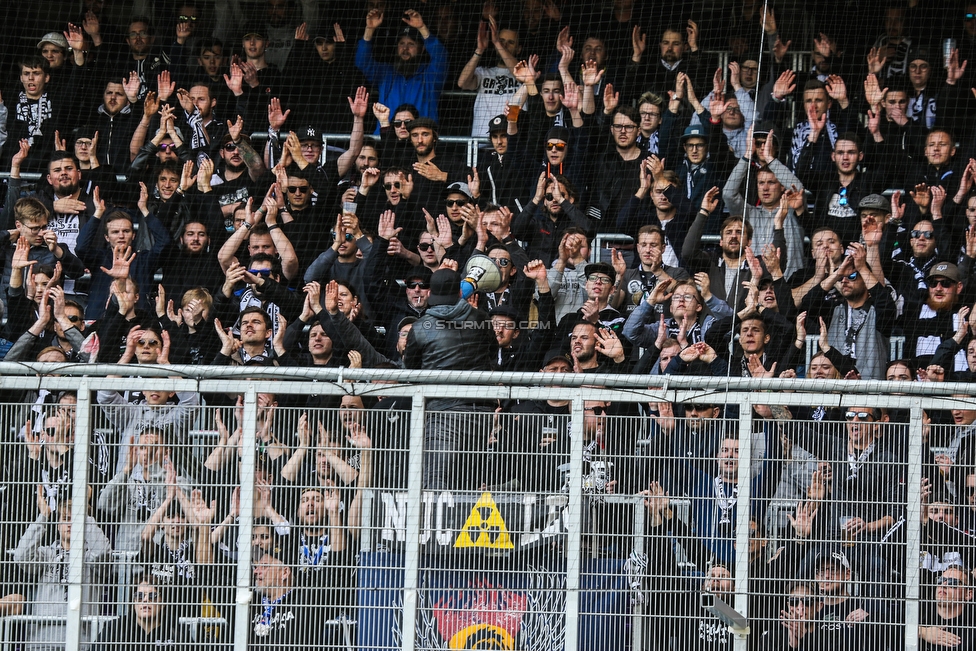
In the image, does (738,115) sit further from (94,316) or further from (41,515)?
(41,515)

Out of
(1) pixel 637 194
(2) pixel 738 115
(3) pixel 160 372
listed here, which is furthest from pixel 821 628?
(2) pixel 738 115

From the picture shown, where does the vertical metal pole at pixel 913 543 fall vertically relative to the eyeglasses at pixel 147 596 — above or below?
above

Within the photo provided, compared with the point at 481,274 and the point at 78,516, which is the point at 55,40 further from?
the point at 78,516

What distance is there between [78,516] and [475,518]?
166 centimetres

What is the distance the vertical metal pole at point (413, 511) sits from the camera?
15.7ft

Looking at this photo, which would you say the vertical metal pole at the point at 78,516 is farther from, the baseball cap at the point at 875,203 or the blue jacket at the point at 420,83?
the baseball cap at the point at 875,203

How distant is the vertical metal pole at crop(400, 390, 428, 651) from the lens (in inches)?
189

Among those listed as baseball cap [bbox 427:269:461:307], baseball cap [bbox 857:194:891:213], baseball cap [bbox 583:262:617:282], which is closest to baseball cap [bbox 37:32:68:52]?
baseball cap [bbox 427:269:461:307]

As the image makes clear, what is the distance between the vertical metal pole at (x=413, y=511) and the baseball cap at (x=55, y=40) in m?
5.31

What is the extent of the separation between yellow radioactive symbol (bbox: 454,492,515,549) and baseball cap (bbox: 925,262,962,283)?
13.3 ft

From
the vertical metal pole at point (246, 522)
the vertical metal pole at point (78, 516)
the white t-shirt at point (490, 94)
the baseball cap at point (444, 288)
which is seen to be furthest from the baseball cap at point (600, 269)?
the vertical metal pole at point (78, 516)

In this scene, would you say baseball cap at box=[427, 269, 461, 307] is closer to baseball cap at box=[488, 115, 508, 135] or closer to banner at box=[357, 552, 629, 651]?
baseball cap at box=[488, 115, 508, 135]

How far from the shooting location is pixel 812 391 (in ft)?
15.8

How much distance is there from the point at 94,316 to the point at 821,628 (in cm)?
525
